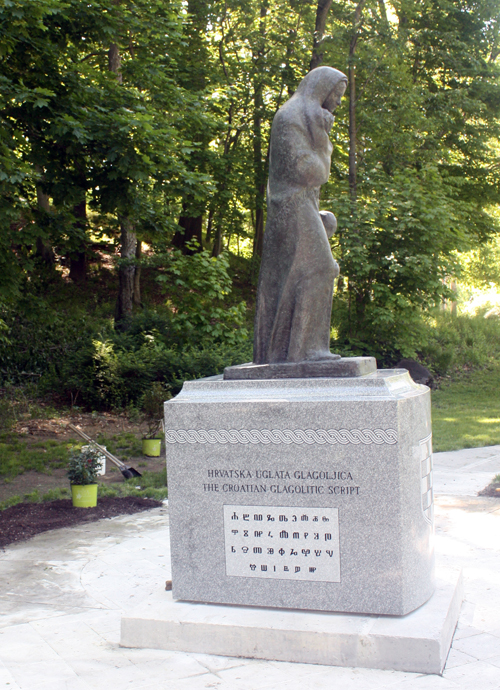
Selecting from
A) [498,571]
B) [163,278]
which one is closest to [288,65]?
[163,278]

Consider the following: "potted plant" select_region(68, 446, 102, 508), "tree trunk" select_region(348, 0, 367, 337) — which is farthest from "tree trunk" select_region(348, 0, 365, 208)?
"potted plant" select_region(68, 446, 102, 508)

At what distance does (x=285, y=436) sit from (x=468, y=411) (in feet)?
36.6

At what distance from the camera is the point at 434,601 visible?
156 inches

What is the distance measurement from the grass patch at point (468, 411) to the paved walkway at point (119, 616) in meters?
3.92

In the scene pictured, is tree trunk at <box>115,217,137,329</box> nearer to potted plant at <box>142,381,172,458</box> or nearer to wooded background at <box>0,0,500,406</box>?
wooded background at <box>0,0,500,406</box>

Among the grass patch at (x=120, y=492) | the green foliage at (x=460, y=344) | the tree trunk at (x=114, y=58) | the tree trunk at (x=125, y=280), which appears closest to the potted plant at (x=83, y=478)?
the grass patch at (x=120, y=492)

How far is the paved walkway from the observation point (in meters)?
3.38

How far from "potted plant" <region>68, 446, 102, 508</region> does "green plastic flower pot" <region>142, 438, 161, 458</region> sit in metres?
2.79

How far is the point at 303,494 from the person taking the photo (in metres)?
3.86

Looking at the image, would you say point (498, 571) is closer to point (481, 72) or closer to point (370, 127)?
point (370, 127)

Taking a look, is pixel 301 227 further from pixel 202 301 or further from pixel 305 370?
pixel 202 301

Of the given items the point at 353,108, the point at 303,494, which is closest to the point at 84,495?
the point at 303,494

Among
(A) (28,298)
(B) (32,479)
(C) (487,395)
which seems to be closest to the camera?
(B) (32,479)

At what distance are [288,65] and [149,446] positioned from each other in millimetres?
14834
